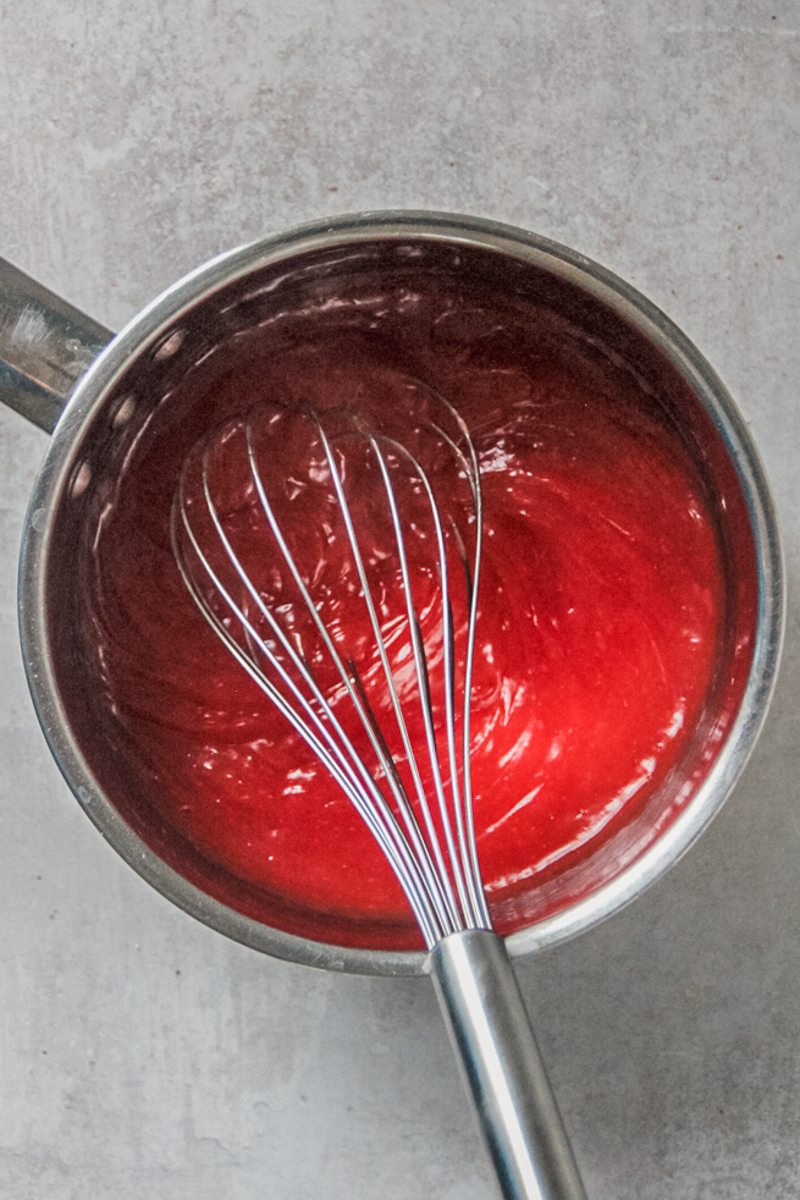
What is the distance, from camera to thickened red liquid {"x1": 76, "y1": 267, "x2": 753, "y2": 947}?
2.38ft

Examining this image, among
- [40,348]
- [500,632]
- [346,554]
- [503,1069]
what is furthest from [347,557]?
[503,1069]

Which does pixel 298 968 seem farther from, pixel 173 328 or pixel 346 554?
pixel 173 328

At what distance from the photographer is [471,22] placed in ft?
2.97

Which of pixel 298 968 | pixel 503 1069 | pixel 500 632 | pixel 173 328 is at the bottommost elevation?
pixel 503 1069

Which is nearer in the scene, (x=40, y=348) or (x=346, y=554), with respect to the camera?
(x=40, y=348)

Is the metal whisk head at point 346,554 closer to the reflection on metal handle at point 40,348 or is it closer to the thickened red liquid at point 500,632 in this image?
the thickened red liquid at point 500,632

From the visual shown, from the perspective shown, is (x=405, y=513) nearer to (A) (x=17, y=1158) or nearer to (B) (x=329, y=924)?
(B) (x=329, y=924)

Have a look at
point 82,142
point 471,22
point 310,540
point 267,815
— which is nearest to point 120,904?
point 267,815

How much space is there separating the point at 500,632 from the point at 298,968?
29cm

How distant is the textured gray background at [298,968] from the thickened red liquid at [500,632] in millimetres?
163

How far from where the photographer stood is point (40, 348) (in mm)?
646

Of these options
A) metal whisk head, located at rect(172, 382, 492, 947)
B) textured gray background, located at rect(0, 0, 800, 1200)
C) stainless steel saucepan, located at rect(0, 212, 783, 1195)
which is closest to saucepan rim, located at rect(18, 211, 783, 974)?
stainless steel saucepan, located at rect(0, 212, 783, 1195)

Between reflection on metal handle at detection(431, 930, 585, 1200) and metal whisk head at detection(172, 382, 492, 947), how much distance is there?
176 mm

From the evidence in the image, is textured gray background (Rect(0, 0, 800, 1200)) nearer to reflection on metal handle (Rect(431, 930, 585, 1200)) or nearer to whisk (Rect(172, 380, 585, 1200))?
whisk (Rect(172, 380, 585, 1200))
